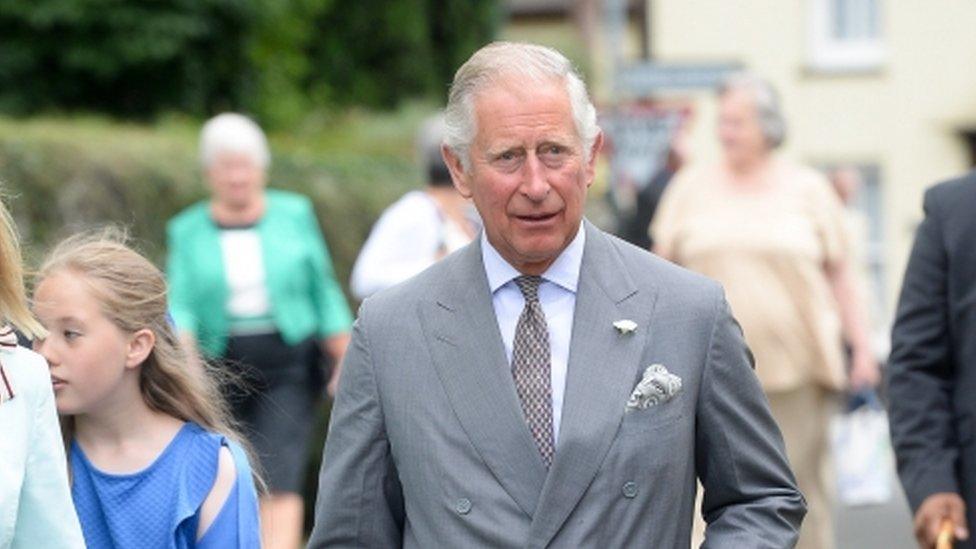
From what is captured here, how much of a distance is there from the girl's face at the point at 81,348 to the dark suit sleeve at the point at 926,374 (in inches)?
90.4

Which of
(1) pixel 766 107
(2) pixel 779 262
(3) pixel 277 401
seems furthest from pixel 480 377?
(3) pixel 277 401

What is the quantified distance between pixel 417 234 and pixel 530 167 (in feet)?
16.6

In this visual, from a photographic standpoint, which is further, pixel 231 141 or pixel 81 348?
pixel 231 141

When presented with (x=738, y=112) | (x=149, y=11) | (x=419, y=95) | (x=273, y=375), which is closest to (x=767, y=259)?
(x=738, y=112)

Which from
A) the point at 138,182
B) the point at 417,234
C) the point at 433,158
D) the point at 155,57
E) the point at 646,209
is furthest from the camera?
the point at 155,57

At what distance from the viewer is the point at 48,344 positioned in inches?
218

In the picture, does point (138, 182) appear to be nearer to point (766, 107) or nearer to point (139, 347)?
point (766, 107)

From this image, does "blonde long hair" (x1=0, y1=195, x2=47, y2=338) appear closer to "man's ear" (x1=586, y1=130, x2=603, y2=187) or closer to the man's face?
the man's face

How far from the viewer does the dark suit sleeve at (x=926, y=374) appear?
6.80 m

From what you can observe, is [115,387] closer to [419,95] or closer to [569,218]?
[569,218]

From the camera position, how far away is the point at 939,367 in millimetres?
6895

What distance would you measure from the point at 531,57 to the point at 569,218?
33 centimetres

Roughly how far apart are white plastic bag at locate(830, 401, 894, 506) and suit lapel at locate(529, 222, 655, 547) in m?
8.58

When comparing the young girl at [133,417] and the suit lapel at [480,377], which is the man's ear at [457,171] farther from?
the young girl at [133,417]
